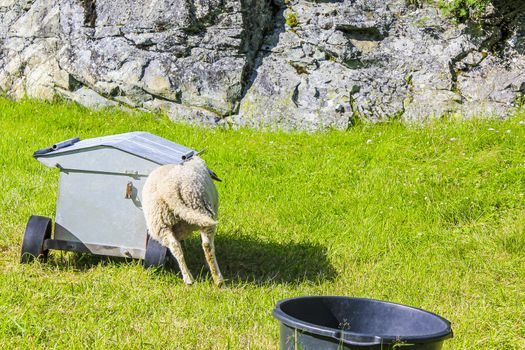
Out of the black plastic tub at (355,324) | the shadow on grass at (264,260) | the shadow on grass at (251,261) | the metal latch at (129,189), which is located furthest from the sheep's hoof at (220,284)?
the black plastic tub at (355,324)

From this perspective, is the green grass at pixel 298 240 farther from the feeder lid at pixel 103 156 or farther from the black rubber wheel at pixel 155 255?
the feeder lid at pixel 103 156

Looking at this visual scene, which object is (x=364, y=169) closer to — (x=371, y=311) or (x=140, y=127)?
(x=140, y=127)

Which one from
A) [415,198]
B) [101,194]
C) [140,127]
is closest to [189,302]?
[101,194]

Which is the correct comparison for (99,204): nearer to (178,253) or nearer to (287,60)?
(178,253)

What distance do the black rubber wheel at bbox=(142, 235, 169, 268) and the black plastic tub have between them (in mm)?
1813

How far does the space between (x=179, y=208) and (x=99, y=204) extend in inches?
29.0

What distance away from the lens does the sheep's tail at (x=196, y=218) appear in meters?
4.51

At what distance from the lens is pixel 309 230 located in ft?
20.1

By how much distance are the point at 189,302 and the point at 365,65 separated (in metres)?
5.53

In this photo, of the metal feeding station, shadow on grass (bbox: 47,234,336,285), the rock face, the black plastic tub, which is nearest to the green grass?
shadow on grass (bbox: 47,234,336,285)

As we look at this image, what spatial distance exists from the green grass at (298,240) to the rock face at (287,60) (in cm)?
45

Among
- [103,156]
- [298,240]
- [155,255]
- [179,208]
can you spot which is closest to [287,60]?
[298,240]

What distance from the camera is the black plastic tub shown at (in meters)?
2.70

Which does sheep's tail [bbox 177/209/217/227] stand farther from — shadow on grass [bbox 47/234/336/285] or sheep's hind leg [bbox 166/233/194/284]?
shadow on grass [bbox 47/234/336/285]
